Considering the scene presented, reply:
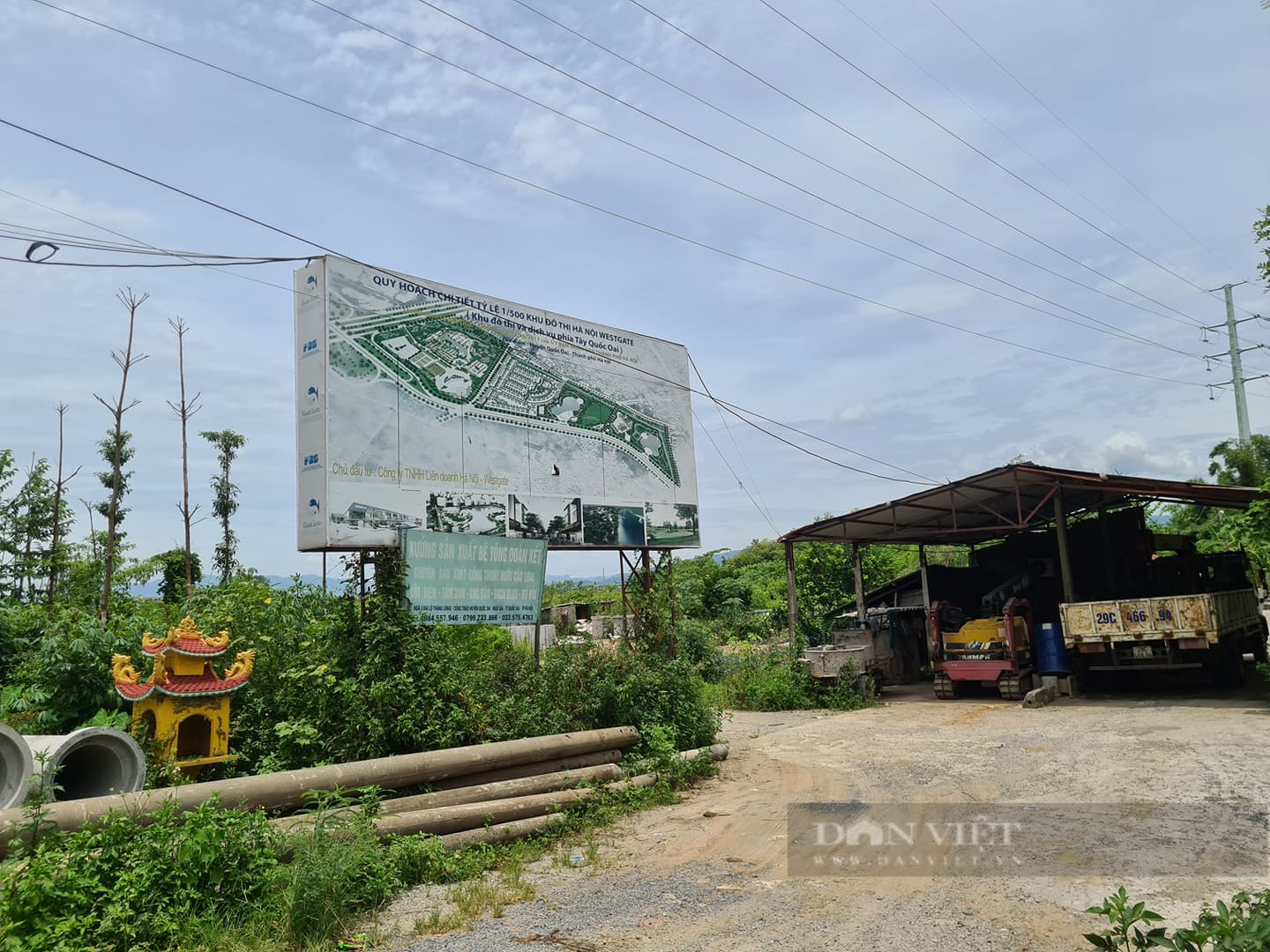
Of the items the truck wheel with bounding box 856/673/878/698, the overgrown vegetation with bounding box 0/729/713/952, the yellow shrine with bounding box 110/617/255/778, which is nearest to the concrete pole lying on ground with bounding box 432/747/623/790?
the overgrown vegetation with bounding box 0/729/713/952

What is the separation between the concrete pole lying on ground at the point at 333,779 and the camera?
612 centimetres

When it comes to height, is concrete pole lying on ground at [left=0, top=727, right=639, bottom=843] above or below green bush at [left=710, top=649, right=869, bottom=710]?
above

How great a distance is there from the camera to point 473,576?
11109mm

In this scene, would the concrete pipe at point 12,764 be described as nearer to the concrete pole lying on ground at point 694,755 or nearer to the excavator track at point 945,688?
the concrete pole lying on ground at point 694,755

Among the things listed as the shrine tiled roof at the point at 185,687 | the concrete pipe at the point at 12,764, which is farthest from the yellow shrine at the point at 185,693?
the concrete pipe at the point at 12,764

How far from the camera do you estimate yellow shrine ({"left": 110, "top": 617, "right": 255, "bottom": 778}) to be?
7.93 m

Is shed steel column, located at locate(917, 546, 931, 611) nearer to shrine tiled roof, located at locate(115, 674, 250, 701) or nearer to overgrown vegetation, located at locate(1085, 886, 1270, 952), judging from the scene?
shrine tiled roof, located at locate(115, 674, 250, 701)

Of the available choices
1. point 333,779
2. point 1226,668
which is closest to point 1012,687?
point 1226,668

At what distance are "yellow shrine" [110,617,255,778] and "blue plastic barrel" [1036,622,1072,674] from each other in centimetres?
1512

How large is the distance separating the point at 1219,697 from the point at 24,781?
17637mm

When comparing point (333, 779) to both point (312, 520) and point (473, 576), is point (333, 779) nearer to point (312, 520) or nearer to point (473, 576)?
point (312, 520)

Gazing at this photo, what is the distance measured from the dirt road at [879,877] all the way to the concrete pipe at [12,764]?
117 inches

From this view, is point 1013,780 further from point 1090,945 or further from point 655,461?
point 655,461

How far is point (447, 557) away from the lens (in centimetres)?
1088
